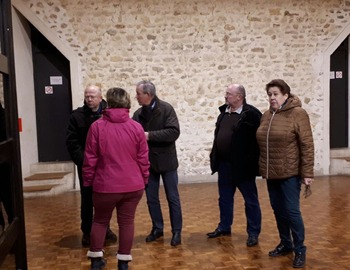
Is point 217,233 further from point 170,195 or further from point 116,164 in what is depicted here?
point 116,164

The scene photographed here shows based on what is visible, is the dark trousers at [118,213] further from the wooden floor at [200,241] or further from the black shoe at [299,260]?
the black shoe at [299,260]

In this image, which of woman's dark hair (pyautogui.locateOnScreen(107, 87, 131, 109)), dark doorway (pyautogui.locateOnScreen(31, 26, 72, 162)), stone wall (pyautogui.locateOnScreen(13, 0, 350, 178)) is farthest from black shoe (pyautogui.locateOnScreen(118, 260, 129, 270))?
dark doorway (pyautogui.locateOnScreen(31, 26, 72, 162))

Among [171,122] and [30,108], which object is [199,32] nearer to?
[30,108]

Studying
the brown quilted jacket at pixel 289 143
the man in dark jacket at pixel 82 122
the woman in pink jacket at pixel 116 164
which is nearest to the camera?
the woman in pink jacket at pixel 116 164

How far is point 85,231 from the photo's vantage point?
4.11m

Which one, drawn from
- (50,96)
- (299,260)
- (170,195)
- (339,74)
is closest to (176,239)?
(170,195)

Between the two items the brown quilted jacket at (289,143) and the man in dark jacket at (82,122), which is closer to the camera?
the brown quilted jacket at (289,143)

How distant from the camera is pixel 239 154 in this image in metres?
3.88

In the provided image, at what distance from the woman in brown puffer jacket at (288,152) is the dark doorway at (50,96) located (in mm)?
5174

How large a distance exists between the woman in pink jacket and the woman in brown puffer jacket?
38.3 inches

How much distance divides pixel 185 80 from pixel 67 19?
221 cm

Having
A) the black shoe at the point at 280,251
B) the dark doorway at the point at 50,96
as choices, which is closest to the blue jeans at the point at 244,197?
the black shoe at the point at 280,251

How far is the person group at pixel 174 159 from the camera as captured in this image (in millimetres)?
3121

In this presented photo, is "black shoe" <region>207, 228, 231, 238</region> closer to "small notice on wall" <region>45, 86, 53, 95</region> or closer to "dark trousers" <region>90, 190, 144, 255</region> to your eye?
"dark trousers" <region>90, 190, 144, 255</region>
